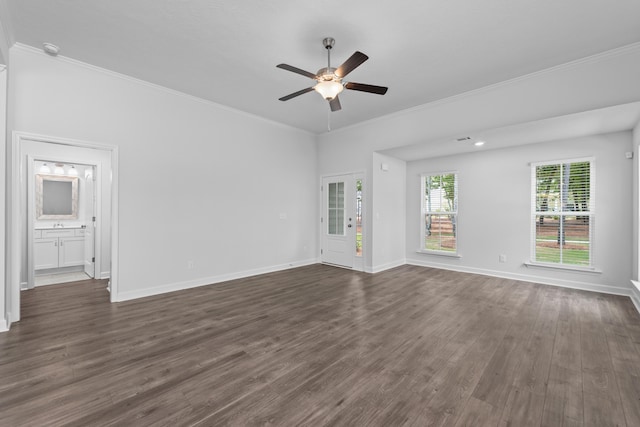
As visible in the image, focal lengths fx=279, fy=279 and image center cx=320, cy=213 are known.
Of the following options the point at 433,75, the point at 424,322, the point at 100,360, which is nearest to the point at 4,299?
the point at 100,360

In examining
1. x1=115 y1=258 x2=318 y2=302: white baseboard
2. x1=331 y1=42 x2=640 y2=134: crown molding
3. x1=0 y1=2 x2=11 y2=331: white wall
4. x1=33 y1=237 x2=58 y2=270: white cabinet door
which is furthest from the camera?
x1=33 y1=237 x2=58 y2=270: white cabinet door

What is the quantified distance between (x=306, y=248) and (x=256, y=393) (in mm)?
4625

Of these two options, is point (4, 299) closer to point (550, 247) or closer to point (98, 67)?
point (98, 67)

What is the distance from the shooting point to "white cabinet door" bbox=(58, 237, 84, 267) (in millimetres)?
5590

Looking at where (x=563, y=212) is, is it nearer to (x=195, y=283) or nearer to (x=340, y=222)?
(x=340, y=222)

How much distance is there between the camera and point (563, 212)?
Answer: 4801 mm

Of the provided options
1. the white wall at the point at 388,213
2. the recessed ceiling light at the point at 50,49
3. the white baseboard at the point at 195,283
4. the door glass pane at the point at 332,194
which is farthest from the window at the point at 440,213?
the recessed ceiling light at the point at 50,49

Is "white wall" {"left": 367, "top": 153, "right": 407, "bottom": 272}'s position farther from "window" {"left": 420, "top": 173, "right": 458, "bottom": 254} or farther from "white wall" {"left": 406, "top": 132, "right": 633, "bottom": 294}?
"window" {"left": 420, "top": 173, "right": 458, "bottom": 254}

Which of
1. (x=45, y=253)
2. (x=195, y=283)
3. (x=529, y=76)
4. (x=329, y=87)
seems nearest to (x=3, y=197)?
(x=195, y=283)

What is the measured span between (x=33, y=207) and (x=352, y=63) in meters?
5.41

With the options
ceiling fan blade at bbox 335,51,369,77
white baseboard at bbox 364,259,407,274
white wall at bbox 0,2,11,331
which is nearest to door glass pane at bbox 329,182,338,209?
white baseboard at bbox 364,259,407,274

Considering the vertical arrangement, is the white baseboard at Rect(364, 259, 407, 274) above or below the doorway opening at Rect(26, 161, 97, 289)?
below

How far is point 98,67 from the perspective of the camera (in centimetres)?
368

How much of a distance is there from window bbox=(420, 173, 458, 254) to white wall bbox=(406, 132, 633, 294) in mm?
134
